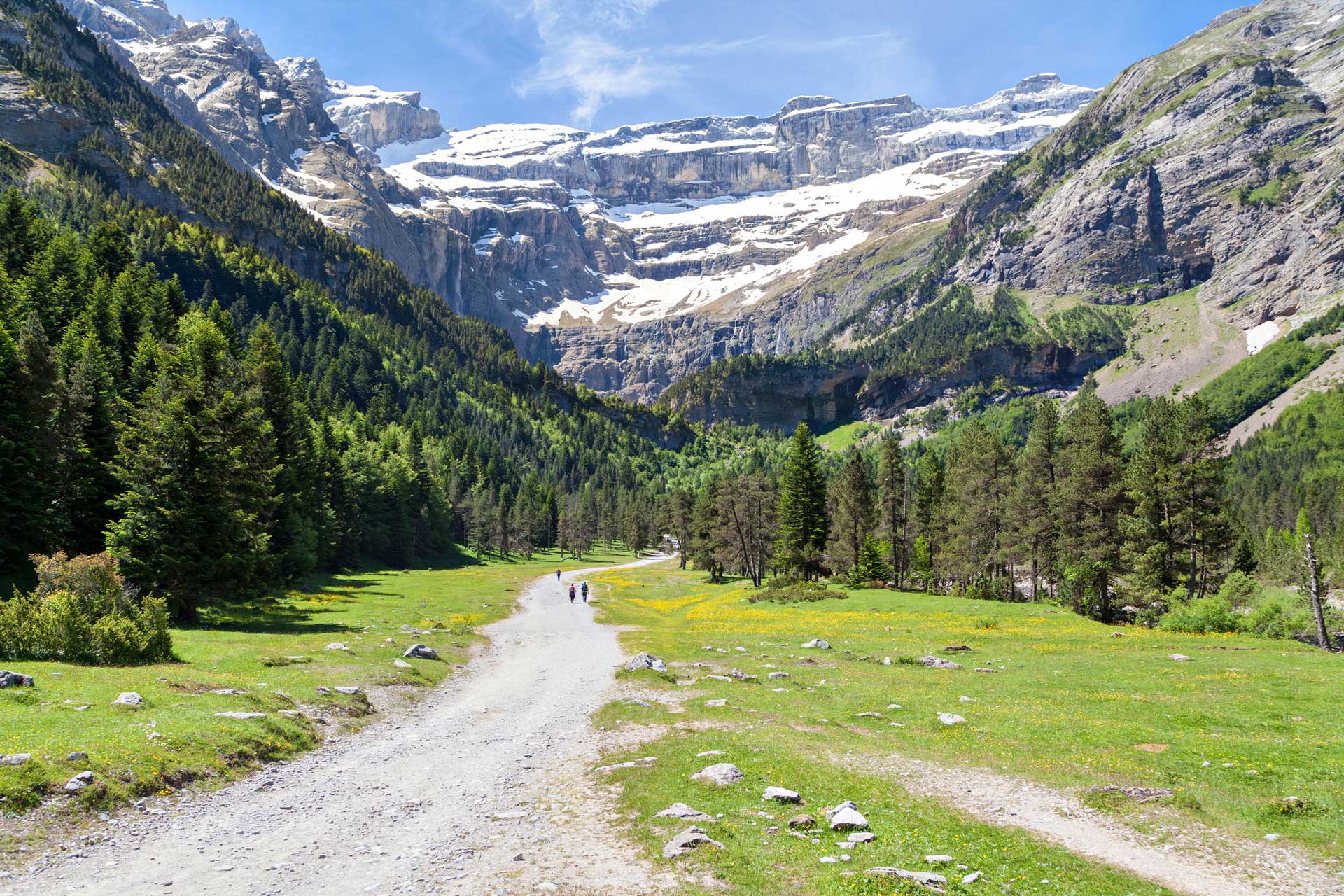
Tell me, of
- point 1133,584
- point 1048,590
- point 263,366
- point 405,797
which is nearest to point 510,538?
point 263,366

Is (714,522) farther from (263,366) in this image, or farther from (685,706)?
(685,706)

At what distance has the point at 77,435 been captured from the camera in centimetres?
3628

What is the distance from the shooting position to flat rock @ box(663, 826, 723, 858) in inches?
406

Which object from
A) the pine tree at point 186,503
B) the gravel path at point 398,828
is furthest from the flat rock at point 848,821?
the pine tree at point 186,503

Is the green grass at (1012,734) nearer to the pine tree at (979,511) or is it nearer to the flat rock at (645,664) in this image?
the flat rock at (645,664)

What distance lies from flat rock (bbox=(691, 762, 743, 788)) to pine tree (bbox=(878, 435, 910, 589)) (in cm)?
5824

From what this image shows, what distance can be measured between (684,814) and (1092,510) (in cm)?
5174

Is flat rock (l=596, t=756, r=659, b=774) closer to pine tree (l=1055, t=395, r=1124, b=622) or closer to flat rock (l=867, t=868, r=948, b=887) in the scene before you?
flat rock (l=867, t=868, r=948, b=887)

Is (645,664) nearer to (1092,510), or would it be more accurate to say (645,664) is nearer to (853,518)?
(1092,510)

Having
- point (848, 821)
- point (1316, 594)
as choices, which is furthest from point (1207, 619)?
point (848, 821)

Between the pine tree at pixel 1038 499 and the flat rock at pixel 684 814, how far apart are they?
175ft

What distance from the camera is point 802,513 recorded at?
67.9 m

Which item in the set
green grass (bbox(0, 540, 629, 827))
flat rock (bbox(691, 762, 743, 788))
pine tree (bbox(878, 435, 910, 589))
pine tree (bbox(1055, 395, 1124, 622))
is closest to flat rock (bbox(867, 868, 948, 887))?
flat rock (bbox(691, 762, 743, 788))

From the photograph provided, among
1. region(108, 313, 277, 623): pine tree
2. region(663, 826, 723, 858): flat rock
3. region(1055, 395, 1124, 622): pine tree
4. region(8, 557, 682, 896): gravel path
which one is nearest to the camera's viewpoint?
region(8, 557, 682, 896): gravel path
